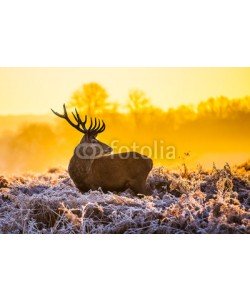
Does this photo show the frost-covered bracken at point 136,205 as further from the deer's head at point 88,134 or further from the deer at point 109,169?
the deer's head at point 88,134

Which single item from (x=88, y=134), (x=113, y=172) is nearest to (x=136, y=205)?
(x=113, y=172)

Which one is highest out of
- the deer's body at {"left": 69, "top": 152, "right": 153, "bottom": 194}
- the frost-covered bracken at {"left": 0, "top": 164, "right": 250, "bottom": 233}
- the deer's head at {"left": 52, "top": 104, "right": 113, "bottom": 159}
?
the deer's head at {"left": 52, "top": 104, "right": 113, "bottom": 159}

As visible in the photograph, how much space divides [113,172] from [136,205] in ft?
1.00

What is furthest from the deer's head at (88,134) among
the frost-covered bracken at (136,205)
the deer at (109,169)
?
the frost-covered bracken at (136,205)

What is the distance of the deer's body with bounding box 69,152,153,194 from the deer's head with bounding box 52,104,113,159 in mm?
52

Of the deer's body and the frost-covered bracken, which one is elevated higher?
the deer's body

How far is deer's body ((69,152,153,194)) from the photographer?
4.75 meters

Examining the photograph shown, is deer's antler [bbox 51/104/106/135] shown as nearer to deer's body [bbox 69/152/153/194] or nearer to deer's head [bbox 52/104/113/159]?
deer's head [bbox 52/104/113/159]

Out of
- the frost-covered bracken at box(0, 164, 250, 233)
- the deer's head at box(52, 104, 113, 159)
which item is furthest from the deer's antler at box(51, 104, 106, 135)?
the frost-covered bracken at box(0, 164, 250, 233)

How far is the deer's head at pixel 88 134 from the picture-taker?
15.4 feet

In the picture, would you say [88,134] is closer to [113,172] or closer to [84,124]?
[84,124]

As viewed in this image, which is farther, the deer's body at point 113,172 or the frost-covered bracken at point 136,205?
the deer's body at point 113,172

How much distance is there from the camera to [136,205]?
4688 millimetres

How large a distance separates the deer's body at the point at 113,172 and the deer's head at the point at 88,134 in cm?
5
